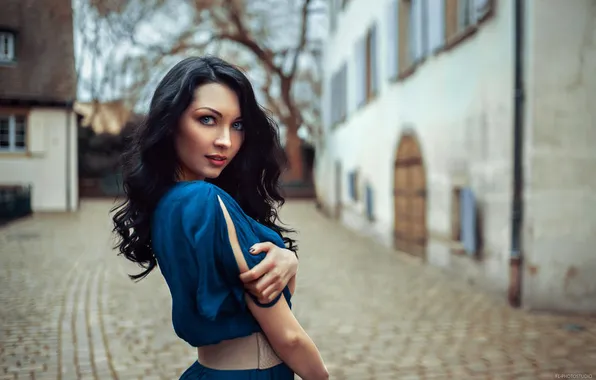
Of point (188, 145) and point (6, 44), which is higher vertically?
point (6, 44)

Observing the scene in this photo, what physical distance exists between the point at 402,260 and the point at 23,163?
558 centimetres

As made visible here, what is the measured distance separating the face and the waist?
13.6 inches

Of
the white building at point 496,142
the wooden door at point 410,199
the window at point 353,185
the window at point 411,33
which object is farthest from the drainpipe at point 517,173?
the window at point 353,185

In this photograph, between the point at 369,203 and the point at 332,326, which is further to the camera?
the point at 369,203

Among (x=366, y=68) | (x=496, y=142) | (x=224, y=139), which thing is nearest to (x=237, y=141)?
(x=224, y=139)

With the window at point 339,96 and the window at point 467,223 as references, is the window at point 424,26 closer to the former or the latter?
the window at point 467,223

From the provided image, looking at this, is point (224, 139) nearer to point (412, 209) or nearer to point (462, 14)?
point (462, 14)

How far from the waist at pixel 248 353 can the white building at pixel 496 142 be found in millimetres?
5073

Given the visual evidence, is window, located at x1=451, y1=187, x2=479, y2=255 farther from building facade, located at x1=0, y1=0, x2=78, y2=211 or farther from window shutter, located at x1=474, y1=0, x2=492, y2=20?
building facade, located at x1=0, y1=0, x2=78, y2=211

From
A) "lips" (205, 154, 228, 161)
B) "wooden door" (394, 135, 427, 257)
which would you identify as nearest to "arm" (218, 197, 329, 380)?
"lips" (205, 154, 228, 161)

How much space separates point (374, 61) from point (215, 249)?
1140 centimetres

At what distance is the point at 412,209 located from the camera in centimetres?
962

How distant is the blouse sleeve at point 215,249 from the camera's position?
112 cm

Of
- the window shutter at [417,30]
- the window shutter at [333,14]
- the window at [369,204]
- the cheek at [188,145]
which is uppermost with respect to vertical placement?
the window shutter at [333,14]
